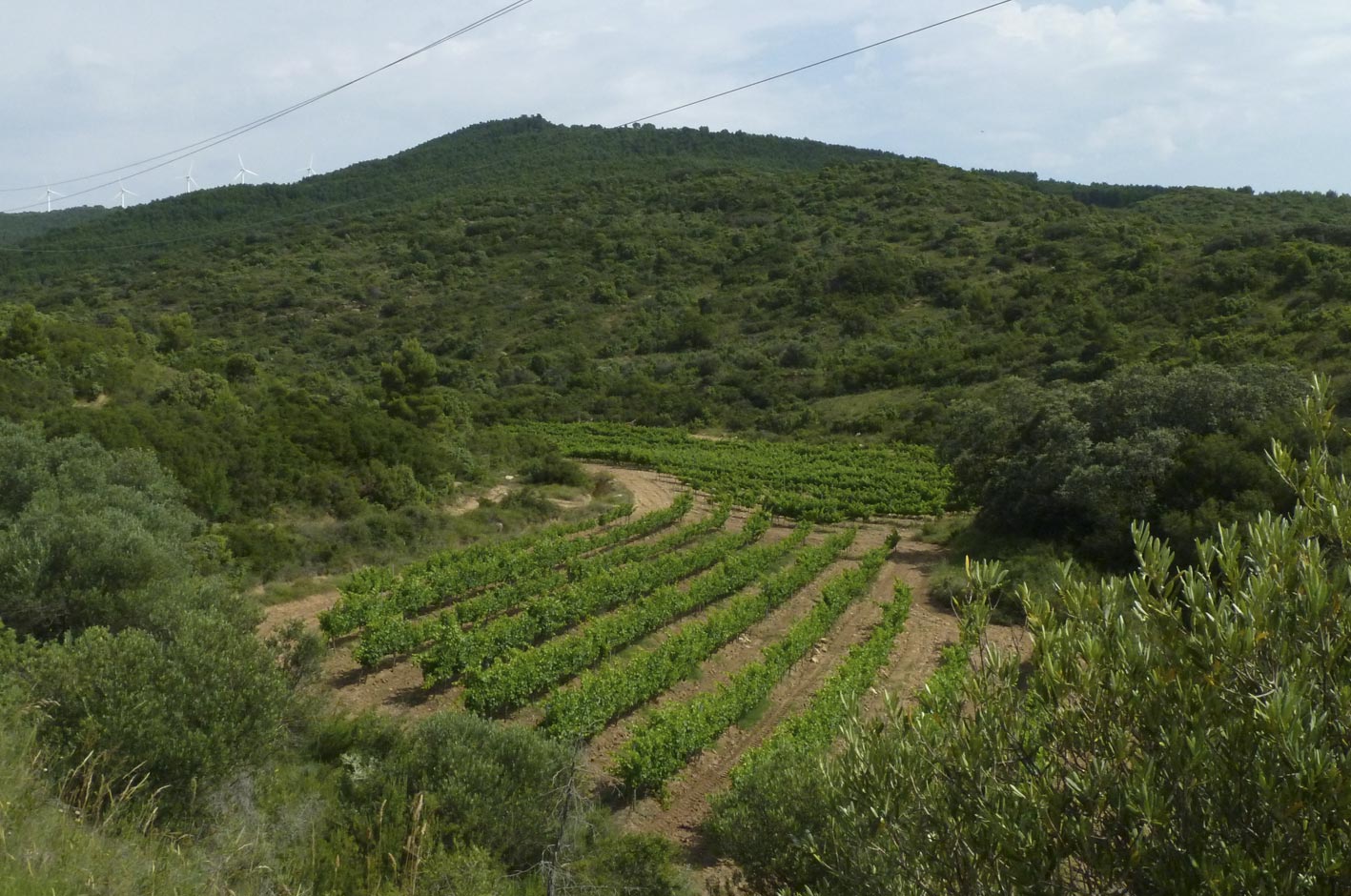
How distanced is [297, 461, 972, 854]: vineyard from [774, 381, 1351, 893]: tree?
73 cm

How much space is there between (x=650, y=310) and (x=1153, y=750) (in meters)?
70.0

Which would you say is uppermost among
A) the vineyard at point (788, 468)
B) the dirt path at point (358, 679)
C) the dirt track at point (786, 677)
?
the dirt path at point (358, 679)

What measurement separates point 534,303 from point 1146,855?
72.9m

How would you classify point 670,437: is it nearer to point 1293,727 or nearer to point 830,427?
point 830,427

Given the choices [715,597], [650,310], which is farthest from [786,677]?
[650,310]

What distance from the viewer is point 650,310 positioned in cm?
7231

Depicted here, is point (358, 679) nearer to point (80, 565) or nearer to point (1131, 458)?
point (80, 565)

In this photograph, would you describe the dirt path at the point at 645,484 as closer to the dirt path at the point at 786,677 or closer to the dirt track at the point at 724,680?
the dirt path at the point at 786,677

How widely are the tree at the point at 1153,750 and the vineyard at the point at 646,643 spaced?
732mm

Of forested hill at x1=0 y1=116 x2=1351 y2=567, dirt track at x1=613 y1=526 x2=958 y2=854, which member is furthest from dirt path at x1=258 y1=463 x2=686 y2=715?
forested hill at x1=0 y1=116 x2=1351 y2=567

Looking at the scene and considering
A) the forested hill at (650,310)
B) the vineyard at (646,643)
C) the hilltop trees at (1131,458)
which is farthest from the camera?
the forested hill at (650,310)

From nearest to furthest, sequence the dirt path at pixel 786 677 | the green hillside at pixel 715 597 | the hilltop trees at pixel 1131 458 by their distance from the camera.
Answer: the green hillside at pixel 715 597 → the dirt path at pixel 786 677 → the hilltop trees at pixel 1131 458

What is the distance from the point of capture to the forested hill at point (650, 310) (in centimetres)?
2325

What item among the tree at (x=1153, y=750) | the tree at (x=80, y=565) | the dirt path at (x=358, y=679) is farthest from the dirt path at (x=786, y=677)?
the tree at (x=80, y=565)
